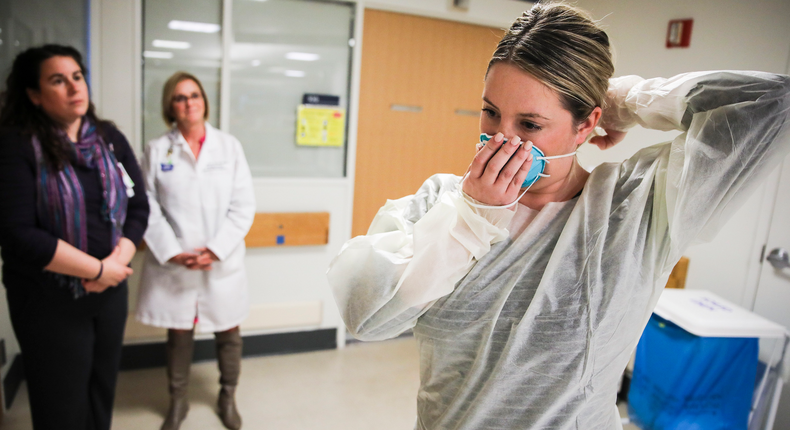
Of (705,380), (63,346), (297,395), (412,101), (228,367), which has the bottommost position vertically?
(297,395)

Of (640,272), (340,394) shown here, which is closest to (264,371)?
(340,394)

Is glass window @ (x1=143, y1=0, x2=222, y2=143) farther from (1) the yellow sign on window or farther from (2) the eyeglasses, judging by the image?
(1) the yellow sign on window

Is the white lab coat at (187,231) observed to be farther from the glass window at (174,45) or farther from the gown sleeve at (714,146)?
the gown sleeve at (714,146)

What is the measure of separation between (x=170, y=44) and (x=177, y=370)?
170cm

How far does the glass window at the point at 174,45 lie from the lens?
8.80 ft

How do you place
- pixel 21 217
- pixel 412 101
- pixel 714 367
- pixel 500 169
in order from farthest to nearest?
pixel 412 101, pixel 714 367, pixel 21 217, pixel 500 169

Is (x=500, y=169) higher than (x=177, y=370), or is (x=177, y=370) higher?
(x=500, y=169)

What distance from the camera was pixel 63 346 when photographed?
1758 mm

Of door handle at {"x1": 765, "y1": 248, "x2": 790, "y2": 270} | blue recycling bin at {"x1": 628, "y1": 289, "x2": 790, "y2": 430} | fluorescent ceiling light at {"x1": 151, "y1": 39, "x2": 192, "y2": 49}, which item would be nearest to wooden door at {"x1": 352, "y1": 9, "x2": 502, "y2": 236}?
fluorescent ceiling light at {"x1": 151, "y1": 39, "x2": 192, "y2": 49}

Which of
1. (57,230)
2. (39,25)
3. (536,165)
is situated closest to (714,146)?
(536,165)

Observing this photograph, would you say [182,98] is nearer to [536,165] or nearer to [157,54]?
[157,54]

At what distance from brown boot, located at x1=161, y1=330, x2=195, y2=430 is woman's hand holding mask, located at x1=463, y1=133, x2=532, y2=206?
200cm

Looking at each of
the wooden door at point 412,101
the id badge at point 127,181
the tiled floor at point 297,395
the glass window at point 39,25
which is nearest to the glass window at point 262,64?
the wooden door at point 412,101

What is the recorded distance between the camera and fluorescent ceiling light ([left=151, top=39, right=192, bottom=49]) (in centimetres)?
270
